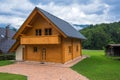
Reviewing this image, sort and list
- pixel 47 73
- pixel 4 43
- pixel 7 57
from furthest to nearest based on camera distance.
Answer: pixel 4 43 < pixel 7 57 < pixel 47 73

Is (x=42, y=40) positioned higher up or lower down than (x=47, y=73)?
higher up

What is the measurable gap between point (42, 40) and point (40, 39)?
1.04 ft

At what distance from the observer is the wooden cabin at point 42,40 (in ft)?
80.2

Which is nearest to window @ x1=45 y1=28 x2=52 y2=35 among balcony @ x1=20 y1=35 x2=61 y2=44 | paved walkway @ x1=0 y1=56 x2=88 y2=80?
balcony @ x1=20 y1=35 x2=61 y2=44

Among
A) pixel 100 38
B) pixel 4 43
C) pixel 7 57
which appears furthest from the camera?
pixel 100 38

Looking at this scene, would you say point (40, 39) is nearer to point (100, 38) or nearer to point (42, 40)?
point (42, 40)

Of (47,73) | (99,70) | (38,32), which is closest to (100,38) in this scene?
(38,32)

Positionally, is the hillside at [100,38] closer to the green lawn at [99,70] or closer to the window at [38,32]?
the window at [38,32]

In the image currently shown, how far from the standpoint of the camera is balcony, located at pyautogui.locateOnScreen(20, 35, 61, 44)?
23969mm

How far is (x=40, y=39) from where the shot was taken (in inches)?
976

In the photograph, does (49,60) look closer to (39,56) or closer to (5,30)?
(39,56)

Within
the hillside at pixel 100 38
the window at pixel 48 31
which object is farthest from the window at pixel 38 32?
the hillside at pixel 100 38

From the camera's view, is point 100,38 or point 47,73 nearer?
point 47,73

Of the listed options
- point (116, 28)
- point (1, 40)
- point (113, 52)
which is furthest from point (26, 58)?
point (116, 28)
